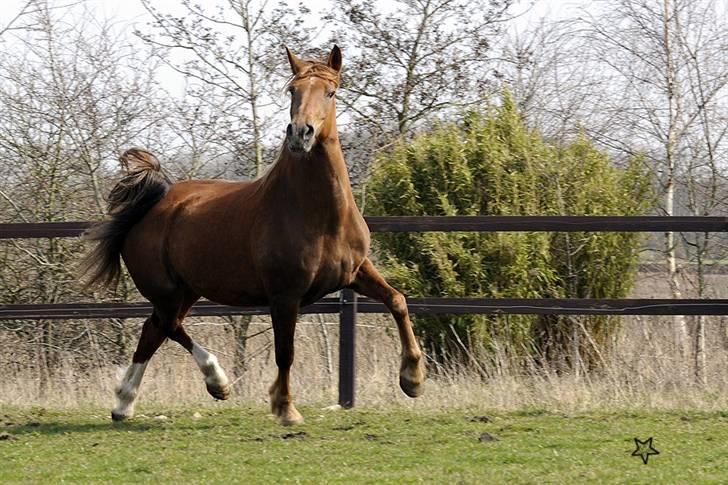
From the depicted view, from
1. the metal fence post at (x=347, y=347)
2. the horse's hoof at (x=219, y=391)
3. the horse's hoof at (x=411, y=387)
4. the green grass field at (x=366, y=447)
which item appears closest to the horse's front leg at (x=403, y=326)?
the horse's hoof at (x=411, y=387)

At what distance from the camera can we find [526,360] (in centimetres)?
914

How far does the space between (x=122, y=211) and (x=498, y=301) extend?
278cm

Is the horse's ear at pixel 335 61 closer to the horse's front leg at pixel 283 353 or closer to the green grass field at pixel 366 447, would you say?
the horse's front leg at pixel 283 353

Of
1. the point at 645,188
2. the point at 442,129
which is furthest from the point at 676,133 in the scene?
the point at 442,129

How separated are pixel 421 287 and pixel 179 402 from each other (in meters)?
2.31

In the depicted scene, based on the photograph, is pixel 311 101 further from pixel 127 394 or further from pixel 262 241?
pixel 127 394

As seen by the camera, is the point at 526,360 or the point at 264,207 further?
the point at 526,360

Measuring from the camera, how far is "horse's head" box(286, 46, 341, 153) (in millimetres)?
5871

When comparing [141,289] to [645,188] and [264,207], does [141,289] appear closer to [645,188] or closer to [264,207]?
[264,207]

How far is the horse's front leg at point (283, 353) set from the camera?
6.61 metres

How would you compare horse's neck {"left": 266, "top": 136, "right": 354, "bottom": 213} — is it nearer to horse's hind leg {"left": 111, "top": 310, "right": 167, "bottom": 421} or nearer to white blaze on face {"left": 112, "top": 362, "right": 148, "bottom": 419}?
horse's hind leg {"left": 111, "top": 310, "right": 167, "bottom": 421}

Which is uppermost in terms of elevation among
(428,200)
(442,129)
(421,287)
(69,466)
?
(442,129)

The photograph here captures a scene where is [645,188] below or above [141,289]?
above

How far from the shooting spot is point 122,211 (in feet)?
25.2
